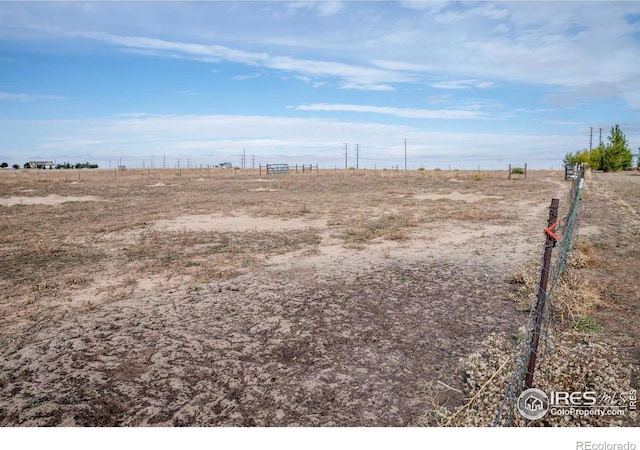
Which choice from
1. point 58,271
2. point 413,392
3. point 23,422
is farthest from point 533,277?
point 58,271

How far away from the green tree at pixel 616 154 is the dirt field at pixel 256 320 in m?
69.9

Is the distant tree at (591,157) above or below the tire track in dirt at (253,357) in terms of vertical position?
above

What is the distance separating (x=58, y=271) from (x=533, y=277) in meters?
10.0

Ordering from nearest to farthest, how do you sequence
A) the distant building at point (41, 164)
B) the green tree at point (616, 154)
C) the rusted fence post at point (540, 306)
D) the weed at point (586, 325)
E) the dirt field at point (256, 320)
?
the rusted fence post at point (540, 306) < the dirt field at point (256, 320) < the weed at point (586, 325) < the green tree at point (616, 154) < the distant building at point (41, 164)

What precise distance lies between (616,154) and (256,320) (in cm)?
8358

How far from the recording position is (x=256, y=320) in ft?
20.7

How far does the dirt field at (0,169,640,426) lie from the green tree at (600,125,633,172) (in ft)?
229

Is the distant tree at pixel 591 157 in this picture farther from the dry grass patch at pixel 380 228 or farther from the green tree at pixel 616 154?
the dry grass patch at pixel 380 228

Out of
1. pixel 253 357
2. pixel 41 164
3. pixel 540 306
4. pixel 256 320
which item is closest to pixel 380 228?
pixel 256 320

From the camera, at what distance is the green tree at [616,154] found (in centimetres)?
7000

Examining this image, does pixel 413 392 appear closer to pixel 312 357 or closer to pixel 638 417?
pixel 312 357

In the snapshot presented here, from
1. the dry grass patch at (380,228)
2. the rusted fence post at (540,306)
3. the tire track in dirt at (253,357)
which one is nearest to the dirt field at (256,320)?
the tire track in dirt at (253,357)

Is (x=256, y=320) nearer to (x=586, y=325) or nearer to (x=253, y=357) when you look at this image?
(x=253, y=357)
